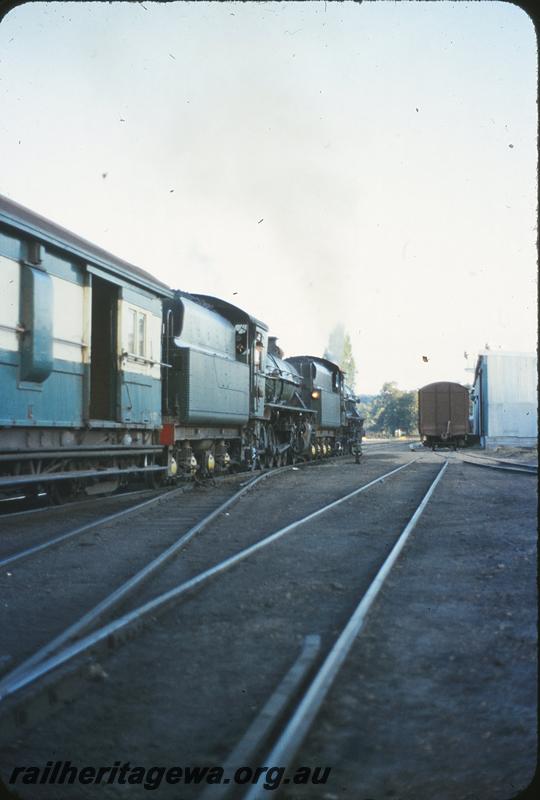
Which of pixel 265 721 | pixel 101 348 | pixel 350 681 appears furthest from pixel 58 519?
pixel 265 721

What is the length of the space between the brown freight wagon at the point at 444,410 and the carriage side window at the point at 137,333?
25707 millimetres

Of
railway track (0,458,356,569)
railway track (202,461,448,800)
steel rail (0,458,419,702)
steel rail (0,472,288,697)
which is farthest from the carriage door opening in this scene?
railway track (202,461,448,800)

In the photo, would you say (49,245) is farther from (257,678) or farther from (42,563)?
(257,678)

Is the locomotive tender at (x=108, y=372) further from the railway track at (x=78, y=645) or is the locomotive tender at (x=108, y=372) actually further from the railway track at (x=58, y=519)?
the railway track at (x=78, y=645)

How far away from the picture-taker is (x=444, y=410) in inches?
1324

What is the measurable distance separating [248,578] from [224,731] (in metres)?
2.55

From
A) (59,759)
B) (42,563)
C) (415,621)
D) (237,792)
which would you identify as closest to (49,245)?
(42,563)

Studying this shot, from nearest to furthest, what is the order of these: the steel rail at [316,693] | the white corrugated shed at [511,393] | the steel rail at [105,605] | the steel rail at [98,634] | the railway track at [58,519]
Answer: the steel rail at [316,693] < the steel rail at [98,634] < the steel rail at [105,605] < the railway track at [58,519] < the white corrugated shed at [511,393]

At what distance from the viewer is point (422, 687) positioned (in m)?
2.96

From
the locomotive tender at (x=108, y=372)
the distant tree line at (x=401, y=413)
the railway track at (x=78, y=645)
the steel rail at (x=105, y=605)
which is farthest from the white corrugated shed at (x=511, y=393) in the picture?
the distant tree line at (x=401, y=413)

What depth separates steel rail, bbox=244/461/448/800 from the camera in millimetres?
2117

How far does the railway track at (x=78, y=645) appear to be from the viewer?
8.61 ft

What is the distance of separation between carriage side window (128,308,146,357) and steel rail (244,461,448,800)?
5.99m

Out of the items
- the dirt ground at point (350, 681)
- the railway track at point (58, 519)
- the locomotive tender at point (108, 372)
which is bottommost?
the dirt ground at point (350, 681)
